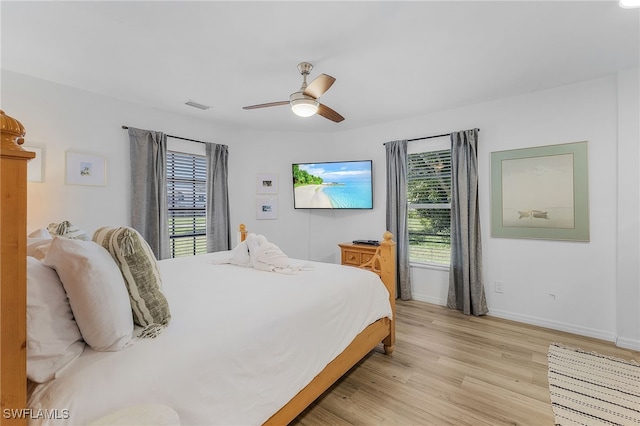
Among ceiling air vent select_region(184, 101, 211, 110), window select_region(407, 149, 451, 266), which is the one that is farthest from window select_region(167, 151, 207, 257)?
window select_region(407, 149, 451, 266)

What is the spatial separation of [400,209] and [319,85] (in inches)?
92.3

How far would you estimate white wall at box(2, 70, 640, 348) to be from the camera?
266 centimetres

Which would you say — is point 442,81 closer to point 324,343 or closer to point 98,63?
point 324,343

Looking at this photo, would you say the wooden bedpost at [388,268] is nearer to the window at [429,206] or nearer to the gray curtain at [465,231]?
the gray curtain at [465,231]

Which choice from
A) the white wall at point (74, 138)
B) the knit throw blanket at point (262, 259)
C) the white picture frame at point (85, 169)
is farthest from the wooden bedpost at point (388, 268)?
the white picture frame at point (85, 169)

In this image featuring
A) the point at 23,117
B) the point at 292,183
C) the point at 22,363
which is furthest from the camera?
the point at 292,183

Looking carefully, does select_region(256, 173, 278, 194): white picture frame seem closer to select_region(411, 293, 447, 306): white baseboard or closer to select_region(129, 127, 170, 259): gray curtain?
select_region(129, 127, 170, 259): gray curtain

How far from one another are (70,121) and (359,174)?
11.6 ft

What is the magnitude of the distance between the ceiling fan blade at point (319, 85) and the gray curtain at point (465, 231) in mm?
2115

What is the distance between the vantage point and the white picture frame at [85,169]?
2904 millimetres

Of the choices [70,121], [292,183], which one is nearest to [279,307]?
[70,121]

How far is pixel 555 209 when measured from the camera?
3.04m

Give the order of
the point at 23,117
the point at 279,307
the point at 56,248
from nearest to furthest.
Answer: the point at 56,248 → the point at 279,307 → the point at 23,117

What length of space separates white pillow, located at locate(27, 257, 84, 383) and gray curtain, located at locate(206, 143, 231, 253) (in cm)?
310
